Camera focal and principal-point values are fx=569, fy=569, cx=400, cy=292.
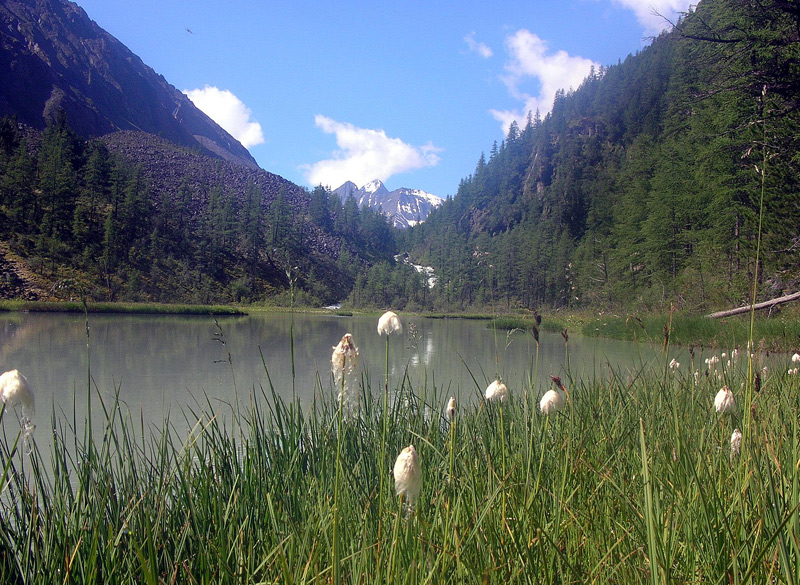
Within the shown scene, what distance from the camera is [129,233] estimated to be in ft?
116

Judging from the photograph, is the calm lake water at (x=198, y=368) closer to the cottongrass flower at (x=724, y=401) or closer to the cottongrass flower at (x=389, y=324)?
the cottongrass flower at (x=724, y=401)

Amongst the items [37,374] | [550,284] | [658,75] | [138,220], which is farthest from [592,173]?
[37,374]

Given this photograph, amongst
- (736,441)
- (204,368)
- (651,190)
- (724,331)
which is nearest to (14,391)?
(736,441)

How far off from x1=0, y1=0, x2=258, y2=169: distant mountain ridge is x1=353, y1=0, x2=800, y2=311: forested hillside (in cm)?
4762

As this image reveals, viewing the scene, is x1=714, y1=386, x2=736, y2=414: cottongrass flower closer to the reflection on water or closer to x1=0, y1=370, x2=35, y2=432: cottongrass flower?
the reflection on water

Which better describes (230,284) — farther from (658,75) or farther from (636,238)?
(658,75)

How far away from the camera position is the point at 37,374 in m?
6.35

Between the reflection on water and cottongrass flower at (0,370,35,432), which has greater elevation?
cottongrass flower at (0,370,35,432)

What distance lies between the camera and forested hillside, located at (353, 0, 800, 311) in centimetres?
802

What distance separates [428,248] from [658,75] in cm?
4236

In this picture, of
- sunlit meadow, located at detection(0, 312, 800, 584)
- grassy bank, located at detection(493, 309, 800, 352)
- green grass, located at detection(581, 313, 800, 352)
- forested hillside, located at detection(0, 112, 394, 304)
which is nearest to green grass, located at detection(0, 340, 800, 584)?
sunlit meadow, located at detection(0, 312, 800, 584)

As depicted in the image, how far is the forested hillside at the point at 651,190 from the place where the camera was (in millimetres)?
8023

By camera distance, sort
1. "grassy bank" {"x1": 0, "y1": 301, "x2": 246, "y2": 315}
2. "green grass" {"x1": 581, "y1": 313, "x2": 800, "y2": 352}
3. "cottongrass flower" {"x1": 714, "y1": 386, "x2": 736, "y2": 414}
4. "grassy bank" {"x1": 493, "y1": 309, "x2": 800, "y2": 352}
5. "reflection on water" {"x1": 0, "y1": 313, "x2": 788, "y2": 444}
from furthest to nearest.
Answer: "grassy bank" {"x1": 0, "y1": 301, "x2": 246, "y2": 315}
"green grass" {"x1": 581, "y1": 313, "x2": 800, "y2": 352}
"grassy bank" {"x1": 493, "y1": 309, "x2": 800, "y2": 352}
"reflection on water" {"x1": 0, "y1": 313, "x2": 788, "y2": 444}
"cottongrass flower" {"x1": 714, "y1": 386, "x2": 736, "y2": 414}

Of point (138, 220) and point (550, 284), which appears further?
point (550, 284)
